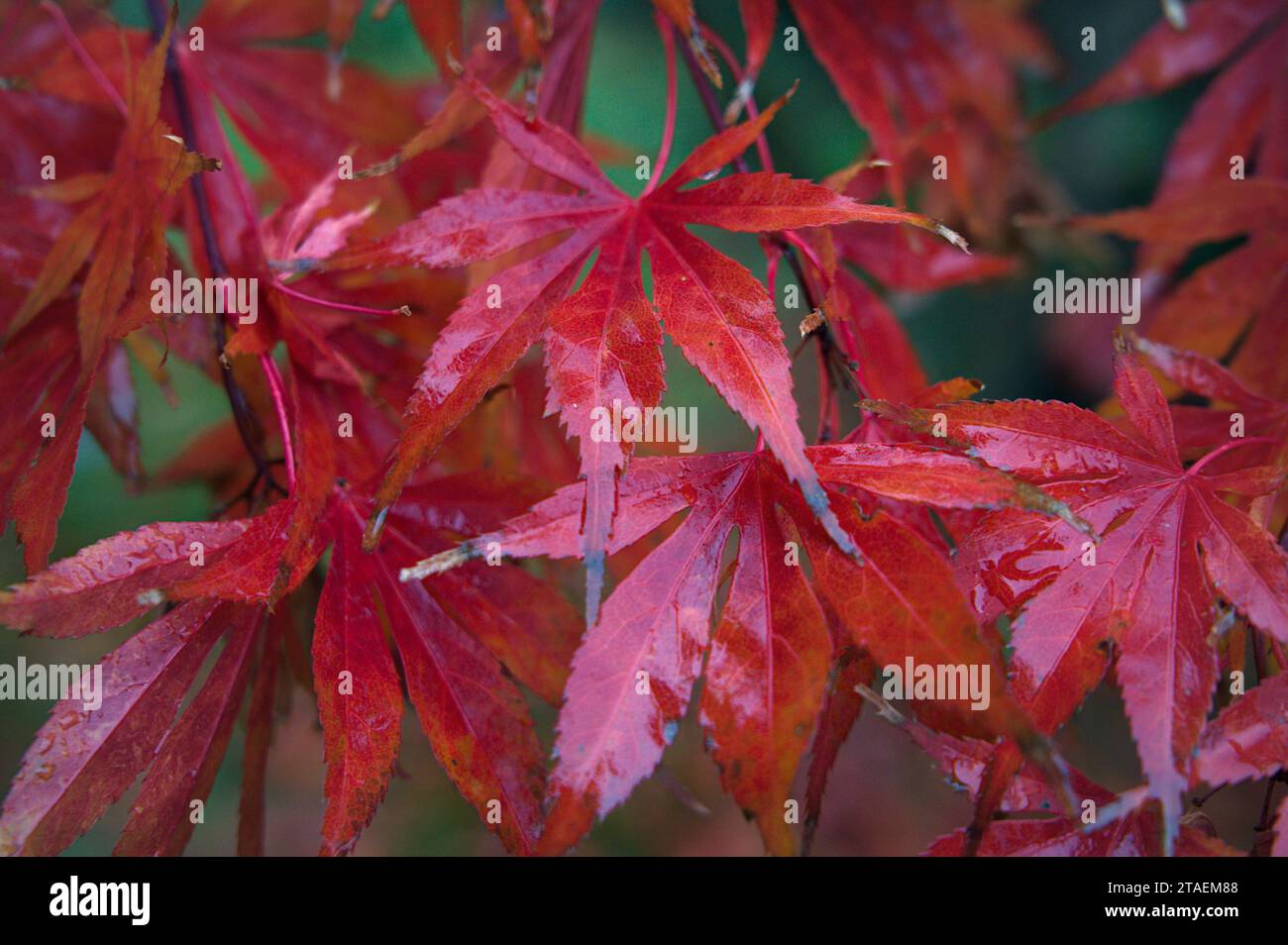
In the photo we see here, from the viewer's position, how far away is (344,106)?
89cm

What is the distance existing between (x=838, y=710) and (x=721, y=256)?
30 cm

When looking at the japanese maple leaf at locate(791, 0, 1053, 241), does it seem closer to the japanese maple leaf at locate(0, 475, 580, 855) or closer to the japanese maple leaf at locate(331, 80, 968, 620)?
the japanese maple leaf at locate(331, 80, 968, 620)

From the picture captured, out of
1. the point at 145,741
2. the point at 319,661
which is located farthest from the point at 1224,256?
the point at 145,741

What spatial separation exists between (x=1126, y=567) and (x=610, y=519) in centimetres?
31

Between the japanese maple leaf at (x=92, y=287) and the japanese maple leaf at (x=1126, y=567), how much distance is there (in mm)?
509

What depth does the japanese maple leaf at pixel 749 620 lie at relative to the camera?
48 centimetres

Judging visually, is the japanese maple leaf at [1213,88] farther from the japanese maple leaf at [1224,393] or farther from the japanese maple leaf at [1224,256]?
the japanese maple leaf at [1224,393]

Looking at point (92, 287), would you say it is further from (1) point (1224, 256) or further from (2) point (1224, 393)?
(1) point (1224, 256)

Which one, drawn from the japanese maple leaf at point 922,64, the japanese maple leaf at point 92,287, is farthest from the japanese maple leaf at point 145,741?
the japanese maple leaf at point 922,64

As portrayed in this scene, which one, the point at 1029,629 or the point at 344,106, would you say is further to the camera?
the point at 344,106

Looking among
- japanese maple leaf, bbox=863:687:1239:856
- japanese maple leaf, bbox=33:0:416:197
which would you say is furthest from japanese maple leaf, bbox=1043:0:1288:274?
japanese maple leaf, bbox=33:0:416:197

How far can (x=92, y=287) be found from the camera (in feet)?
1.99
